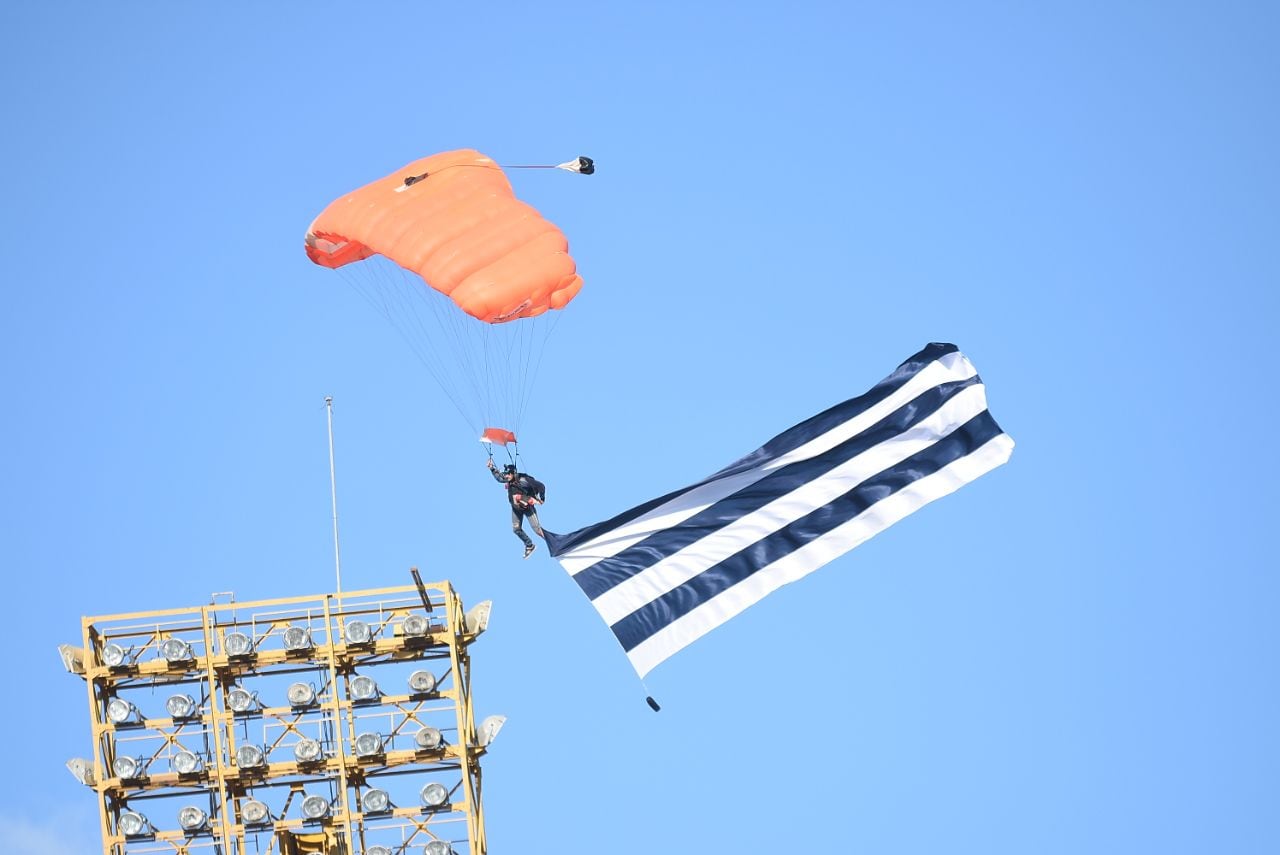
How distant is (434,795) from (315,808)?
277 cm

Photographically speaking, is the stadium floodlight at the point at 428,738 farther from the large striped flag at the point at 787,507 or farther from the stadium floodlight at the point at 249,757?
the large striped flag at the point at 787,507

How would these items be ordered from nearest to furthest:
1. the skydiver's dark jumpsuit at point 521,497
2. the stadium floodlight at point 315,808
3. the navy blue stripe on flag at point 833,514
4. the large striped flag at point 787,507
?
the large striped flag at point 787,507
the navy blue stripe on flag at point 833,514
the skydiver's dark jumpsuit at point 521,497
the stadium floodlight at point 315,808

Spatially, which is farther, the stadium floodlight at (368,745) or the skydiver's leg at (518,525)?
the stadium floodlight at (368,745)

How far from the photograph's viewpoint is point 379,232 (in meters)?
64.1

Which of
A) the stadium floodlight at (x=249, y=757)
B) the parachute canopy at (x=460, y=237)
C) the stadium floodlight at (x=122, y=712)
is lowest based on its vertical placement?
the stadium floodlight at (x=249, y=757)

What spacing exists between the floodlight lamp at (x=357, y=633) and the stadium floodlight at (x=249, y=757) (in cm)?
328

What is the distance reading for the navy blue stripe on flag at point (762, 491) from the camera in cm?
5375

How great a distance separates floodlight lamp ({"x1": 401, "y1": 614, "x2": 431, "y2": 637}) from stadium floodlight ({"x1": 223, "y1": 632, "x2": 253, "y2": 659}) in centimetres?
363

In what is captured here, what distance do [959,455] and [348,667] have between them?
2038cm

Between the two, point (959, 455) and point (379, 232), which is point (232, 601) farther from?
point (959, 455)

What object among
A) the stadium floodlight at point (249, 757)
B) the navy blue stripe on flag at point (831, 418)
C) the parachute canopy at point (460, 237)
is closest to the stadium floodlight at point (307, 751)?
the stadium floodlight at point (249, 757)

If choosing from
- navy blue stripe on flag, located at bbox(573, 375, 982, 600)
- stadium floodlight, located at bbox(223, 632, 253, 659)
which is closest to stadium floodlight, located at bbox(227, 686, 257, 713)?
stadium floodlight, located at bbox(223, 632, 253, 659)

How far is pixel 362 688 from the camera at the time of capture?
69.8 meters

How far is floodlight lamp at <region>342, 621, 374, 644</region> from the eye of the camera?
228 feet
